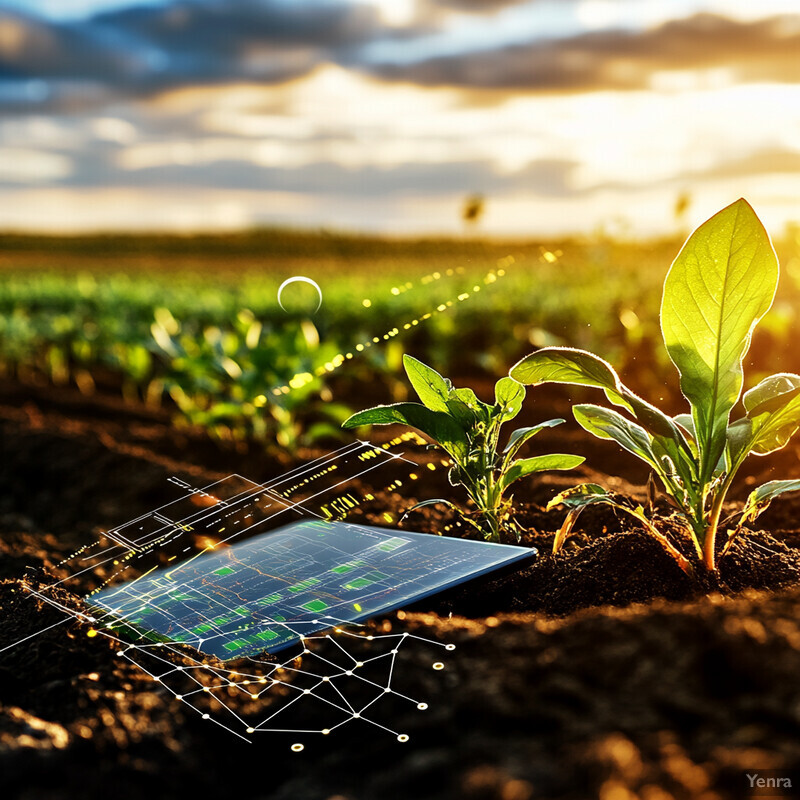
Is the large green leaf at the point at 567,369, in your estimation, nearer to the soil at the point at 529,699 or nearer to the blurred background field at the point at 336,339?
the soil at the point at 529,699

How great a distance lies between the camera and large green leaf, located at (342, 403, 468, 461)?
2049mm

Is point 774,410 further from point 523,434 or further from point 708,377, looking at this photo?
point 523,434

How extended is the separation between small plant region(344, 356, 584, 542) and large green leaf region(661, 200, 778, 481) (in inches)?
13.8

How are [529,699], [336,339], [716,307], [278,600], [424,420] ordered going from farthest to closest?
[336,339] < [424,420] < [278,600] < [716,307] < [529,699]

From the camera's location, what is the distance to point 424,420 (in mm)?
2070

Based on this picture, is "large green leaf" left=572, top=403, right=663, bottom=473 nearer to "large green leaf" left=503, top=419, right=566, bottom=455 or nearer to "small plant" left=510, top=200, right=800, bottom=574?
"small plant" left=510, top=200, right=800, bottom=574

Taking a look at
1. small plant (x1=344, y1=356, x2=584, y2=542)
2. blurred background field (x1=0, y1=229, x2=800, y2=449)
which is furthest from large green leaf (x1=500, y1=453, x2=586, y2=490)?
blurred background field (x1=0, y1=229, x2=800, y2=449)

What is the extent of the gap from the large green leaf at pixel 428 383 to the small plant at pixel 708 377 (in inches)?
12.9

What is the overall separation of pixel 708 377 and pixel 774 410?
16cm

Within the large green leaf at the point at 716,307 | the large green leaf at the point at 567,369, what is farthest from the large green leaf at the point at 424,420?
the large green leaf at the point at 716,307

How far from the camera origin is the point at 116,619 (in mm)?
2010

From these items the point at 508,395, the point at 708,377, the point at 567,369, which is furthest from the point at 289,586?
the point at 708,377

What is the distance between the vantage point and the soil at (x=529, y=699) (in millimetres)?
1014

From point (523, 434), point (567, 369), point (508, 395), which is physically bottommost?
point (523, 434)
